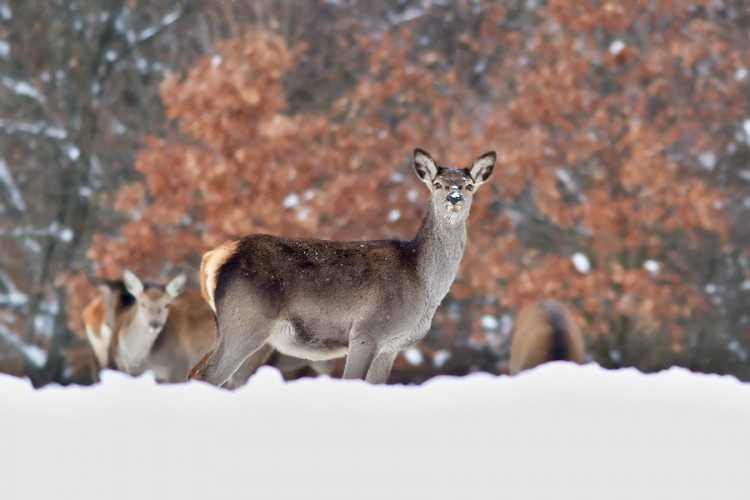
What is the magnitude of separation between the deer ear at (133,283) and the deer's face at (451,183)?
4758 millimetres

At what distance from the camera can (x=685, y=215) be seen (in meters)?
15.8

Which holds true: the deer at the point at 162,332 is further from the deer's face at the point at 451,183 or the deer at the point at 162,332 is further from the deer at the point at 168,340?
the deer's face at the point at 451,183

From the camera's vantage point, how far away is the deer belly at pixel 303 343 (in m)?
A: 8.18

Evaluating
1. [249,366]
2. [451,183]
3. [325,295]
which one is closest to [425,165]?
[451,183]

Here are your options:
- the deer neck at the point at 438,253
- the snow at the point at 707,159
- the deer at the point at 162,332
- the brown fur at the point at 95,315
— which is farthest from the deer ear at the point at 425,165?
the snow at the point at 707,159

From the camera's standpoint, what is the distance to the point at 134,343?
43.2ft

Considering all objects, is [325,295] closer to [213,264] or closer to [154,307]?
[213,264]

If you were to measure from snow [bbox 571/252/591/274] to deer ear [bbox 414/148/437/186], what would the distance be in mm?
7370

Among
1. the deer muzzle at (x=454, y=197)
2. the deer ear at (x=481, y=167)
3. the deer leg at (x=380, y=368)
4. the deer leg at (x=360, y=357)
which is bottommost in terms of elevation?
the deer leg at (x=380, y=368)

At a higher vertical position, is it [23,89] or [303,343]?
[303,343]

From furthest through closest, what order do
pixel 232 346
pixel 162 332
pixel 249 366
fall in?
pixel 162 332, pixel 249 366, pixel 232 346

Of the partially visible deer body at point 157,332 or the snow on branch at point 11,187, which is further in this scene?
the snow on branch at point 11,187

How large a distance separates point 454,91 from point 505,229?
190cm

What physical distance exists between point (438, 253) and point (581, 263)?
25.0ft
